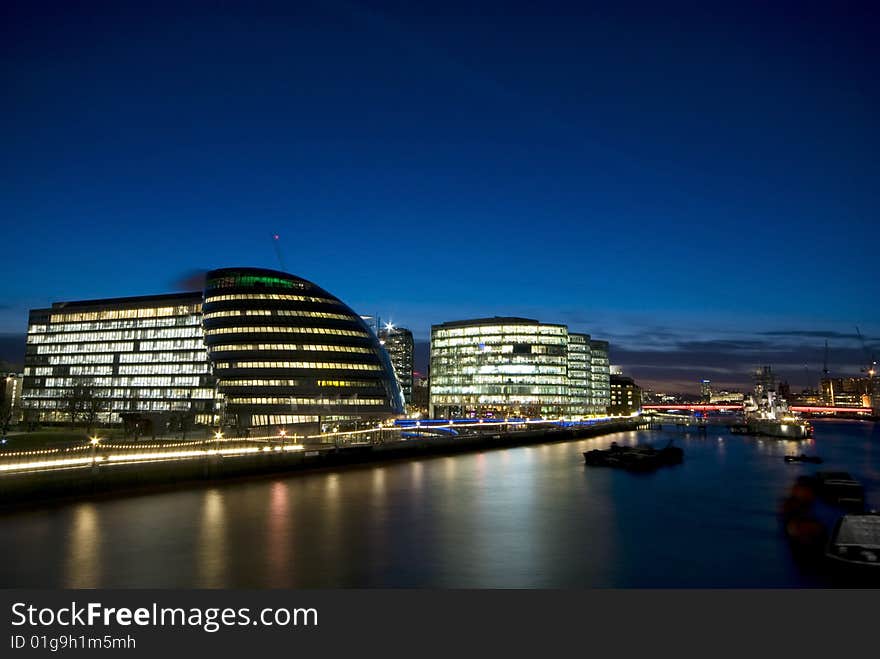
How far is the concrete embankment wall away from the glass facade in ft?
190

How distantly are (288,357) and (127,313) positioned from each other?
170 feet

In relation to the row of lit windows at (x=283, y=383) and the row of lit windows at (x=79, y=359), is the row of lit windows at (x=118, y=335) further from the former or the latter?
the row of lit windows at (x=283, y=383)

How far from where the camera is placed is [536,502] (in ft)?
178

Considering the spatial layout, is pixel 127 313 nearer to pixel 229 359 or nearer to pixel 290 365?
pixel 229 359

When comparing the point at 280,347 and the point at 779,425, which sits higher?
the point at 280,347

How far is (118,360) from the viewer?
148 meters

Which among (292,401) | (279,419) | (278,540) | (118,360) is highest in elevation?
(118,360)

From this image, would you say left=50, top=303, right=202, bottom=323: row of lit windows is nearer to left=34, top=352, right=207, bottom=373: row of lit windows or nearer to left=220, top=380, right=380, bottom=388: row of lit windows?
left=34, top=352, right=207, bottom=373: row of lit windows

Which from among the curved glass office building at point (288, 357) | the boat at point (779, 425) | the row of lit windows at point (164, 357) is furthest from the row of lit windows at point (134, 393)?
the boat at point (779, 425)

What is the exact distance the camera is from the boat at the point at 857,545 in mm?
29938

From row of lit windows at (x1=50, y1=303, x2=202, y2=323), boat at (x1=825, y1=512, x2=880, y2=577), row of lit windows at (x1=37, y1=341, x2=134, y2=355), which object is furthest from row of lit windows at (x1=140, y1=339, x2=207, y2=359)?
boat at (x1=825, y1=512, x2=880, y2=577)

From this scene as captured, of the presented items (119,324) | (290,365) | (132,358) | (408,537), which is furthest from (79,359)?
(408,537)

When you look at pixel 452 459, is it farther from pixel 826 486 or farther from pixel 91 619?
pixel 91 619

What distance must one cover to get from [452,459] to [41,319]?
11977cm
